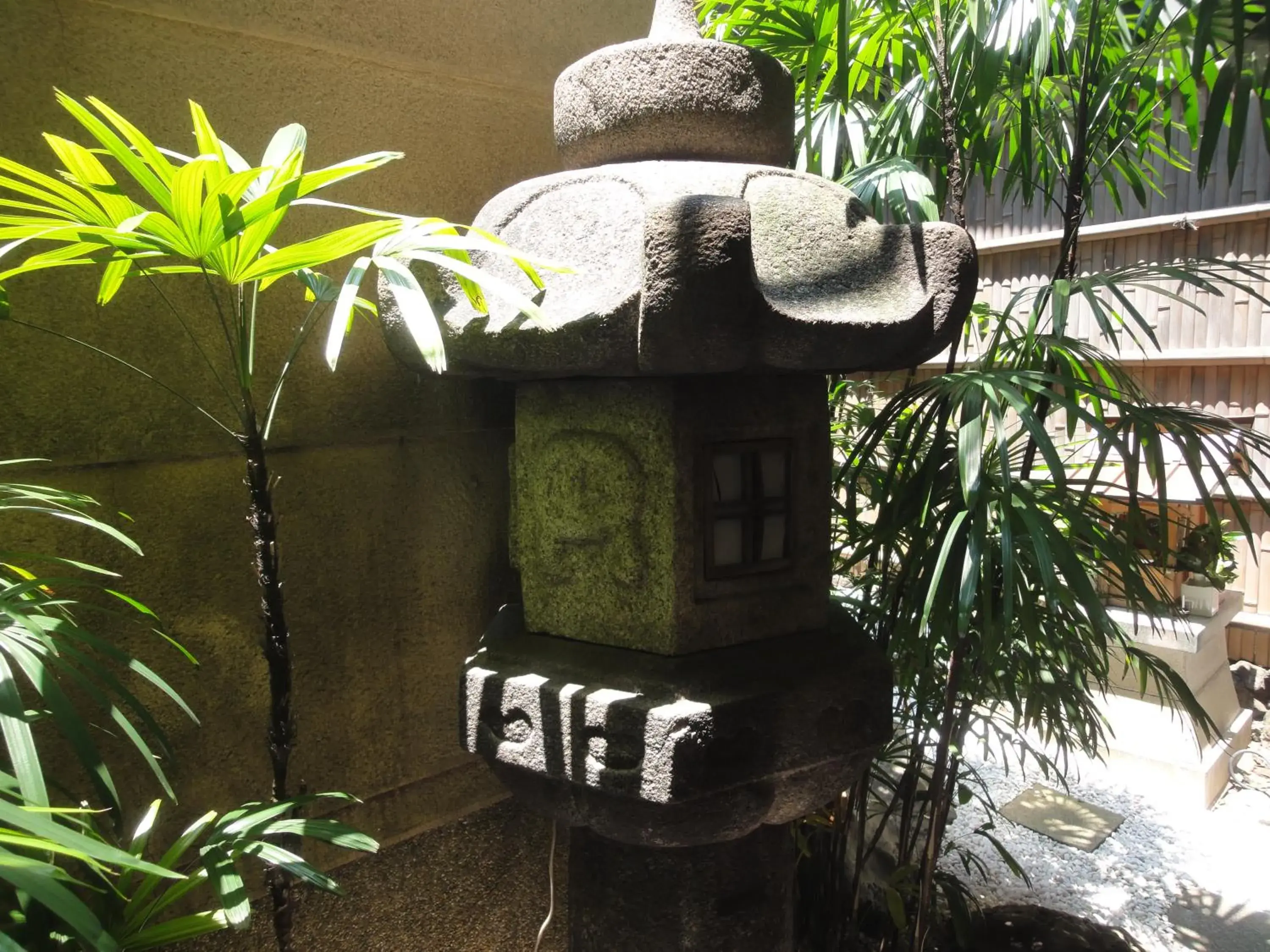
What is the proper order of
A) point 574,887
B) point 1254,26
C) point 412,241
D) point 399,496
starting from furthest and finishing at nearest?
point 399,496, point 574,887, point 1254,26, point 412,241

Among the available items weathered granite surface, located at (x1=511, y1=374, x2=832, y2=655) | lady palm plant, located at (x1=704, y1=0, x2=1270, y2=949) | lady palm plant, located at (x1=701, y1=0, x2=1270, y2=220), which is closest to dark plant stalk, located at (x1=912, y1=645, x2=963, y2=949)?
lady palm plant, located at (x1=704, y1=0, x2=1270, y2=949)

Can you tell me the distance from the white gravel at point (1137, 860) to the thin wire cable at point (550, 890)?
4.24 feet

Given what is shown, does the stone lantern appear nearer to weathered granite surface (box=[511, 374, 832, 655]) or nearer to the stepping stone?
weathered granite surface (box=[511, 374, 832, 655])

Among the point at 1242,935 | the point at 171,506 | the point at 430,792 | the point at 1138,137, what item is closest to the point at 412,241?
the point at 171,506

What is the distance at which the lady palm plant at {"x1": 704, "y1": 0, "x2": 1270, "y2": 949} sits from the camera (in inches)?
54.7

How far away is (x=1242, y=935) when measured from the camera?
239 cm

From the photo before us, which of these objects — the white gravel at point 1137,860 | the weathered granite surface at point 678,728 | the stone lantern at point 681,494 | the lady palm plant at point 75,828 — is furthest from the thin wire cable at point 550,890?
the white gravel at point 1137,860

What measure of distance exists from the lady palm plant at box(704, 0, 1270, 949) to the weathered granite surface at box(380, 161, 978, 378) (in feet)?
0.72

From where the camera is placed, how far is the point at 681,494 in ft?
4.33

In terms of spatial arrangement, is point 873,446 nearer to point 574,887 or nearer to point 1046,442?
point 1046,442

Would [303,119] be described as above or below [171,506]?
above

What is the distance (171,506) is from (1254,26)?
71.4 inches

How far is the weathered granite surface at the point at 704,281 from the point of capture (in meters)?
1.08

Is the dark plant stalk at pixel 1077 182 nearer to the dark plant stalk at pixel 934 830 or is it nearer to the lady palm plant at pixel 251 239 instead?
the dark plant stalk at pixel 934 830
